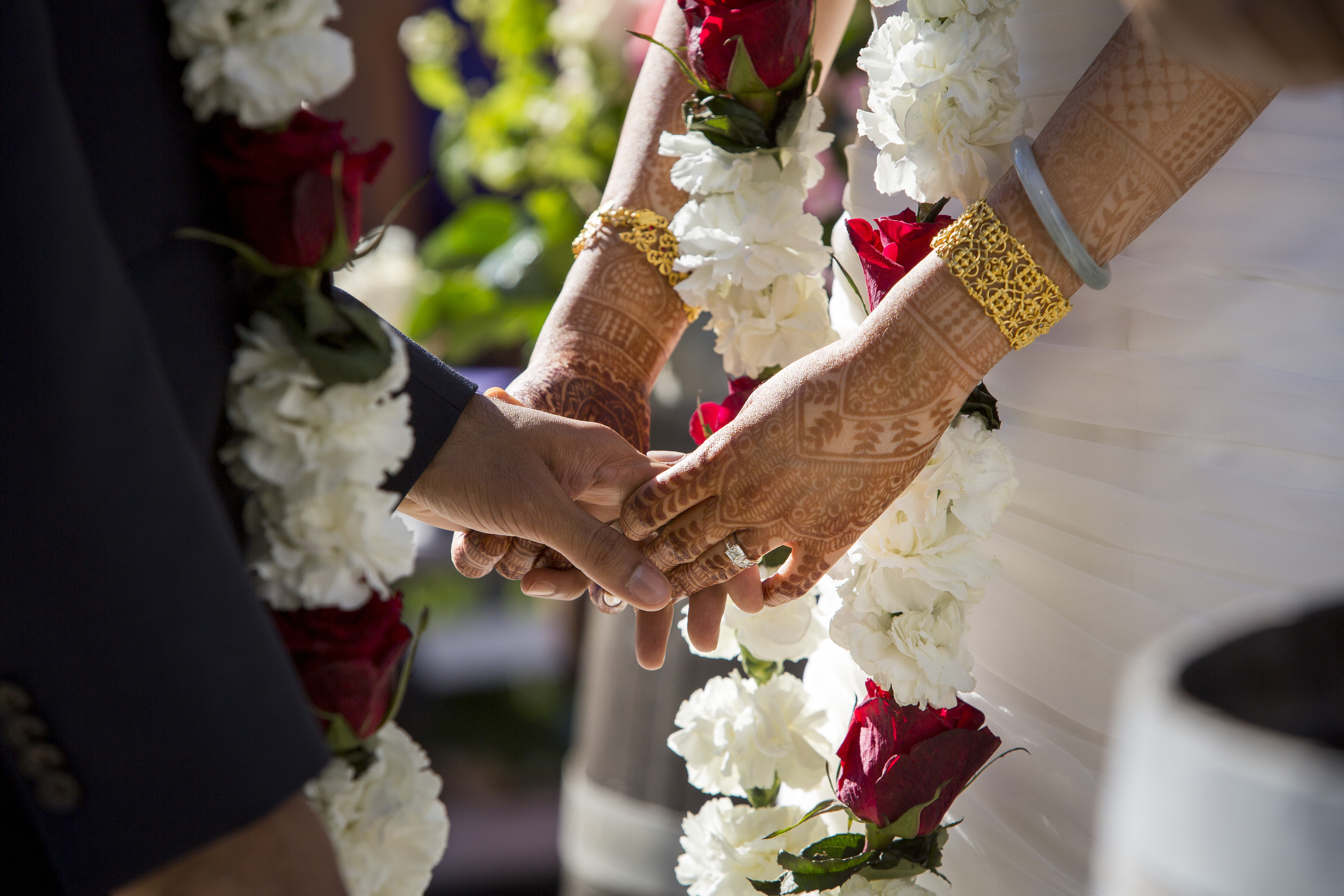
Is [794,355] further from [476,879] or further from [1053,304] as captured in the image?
[476,879]

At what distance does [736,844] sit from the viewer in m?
1.13

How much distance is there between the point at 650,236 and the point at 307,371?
55 centimetres

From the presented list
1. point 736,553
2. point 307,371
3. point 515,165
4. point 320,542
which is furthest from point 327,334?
point 515,165

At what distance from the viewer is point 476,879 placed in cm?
259

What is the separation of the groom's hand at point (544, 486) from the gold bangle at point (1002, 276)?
1.24ft

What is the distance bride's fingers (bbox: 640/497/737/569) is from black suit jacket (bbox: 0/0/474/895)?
1.51 feet

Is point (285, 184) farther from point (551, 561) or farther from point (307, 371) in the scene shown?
point (551, 561)

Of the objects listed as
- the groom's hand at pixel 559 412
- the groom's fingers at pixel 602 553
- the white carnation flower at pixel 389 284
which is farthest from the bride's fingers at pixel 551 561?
the white carnation flower at pixel 389 284

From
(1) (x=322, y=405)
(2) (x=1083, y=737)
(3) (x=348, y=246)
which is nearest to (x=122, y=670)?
(1) (x=322, y=405)

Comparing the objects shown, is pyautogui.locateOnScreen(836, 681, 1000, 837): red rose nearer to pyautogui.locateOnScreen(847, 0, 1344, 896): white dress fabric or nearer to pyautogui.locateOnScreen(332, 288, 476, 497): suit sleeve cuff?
pyautogui.locateOnScreen(847, 0, 1344, 896): white dress fabric

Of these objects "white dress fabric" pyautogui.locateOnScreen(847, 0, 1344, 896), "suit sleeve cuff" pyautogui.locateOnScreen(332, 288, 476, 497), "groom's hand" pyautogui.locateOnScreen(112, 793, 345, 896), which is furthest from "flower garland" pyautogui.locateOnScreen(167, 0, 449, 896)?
"white dress fabric" pyautogui.locateOnScreen(847, 0, 1344, 896)

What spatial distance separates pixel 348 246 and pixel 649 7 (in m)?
1.12

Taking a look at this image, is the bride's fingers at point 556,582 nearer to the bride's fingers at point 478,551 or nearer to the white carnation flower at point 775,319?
the bride's fingers at point 478,551

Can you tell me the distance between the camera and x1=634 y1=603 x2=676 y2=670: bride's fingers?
116 cm
